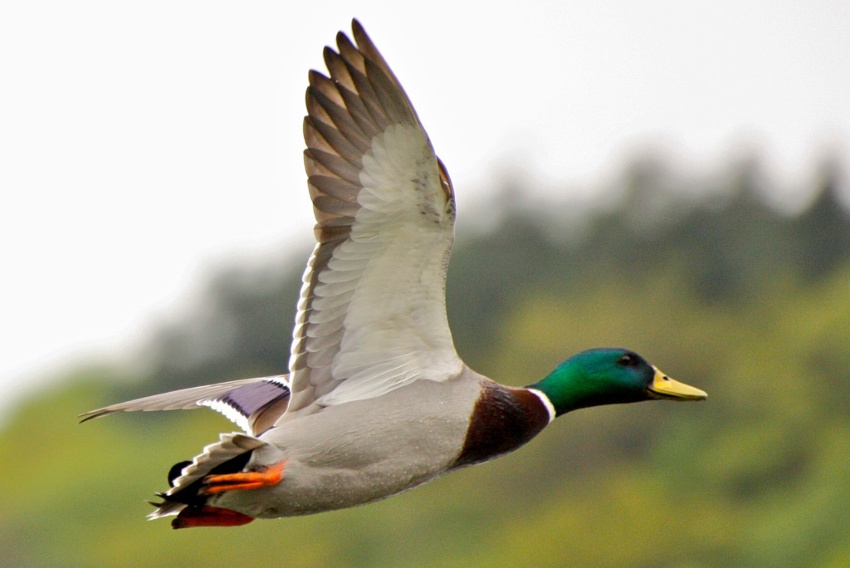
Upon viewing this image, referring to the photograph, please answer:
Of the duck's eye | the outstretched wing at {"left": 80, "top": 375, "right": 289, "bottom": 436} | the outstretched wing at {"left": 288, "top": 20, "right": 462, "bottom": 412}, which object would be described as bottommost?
the outstretched wing at {"left": 80, "top": 375, "right": 289, "bottom": 436}

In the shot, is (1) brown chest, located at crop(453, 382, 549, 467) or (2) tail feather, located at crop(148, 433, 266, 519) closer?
(2) tail feather, located at crop(148, 433, 266, 519)

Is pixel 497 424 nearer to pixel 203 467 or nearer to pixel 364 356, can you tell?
pixel 364 356

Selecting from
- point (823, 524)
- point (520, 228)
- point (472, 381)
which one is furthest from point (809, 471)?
point (472, 381)

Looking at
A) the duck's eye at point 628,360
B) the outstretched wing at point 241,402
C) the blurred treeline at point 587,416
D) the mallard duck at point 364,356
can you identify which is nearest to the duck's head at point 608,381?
the duck's eye at point 628,360

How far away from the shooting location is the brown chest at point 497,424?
25.2 ft

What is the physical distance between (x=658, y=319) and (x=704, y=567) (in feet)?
42.8

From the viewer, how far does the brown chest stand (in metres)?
7.67

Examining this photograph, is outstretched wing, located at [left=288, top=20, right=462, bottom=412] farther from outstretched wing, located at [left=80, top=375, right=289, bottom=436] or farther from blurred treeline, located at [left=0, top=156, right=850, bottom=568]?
blurred treeline, located at [left=0, top=156, right=850, bottom=568]

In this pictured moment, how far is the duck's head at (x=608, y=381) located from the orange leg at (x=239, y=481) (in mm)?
1724

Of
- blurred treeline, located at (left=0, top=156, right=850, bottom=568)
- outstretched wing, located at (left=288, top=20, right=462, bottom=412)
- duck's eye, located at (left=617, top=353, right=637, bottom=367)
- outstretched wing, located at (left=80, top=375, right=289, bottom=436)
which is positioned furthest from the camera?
blurred treeline, located at (left=0, top=156, right=850, bottom=568)

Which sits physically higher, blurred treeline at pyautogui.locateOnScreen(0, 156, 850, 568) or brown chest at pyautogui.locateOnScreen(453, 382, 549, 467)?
brown chest at pyautogui.locateOnScreen(453, 382, 549, 467)

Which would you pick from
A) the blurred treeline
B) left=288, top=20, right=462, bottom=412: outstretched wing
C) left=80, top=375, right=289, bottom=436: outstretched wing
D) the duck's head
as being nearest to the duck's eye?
the duck's head

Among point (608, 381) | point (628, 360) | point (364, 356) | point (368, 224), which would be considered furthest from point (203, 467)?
point (628, 360)

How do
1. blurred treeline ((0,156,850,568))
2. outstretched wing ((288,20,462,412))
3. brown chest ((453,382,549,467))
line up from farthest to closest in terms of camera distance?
blurred treeline ((0,156,850,568)) → brown chest ((453,382,549,467)) → outstretched wing ((288,20,462,412))
